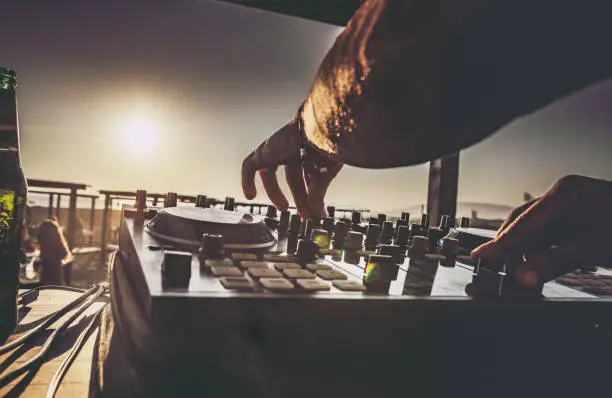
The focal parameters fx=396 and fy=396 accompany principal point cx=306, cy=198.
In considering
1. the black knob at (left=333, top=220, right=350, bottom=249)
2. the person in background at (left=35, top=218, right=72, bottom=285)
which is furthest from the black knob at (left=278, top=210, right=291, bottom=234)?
the person in background at (left=35, top=218, right=72, bottom=285)

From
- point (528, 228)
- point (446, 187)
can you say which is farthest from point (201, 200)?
point (446, 187)

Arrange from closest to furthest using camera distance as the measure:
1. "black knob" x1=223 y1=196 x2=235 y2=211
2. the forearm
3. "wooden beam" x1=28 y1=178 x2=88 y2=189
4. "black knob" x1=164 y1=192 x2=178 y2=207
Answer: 1. the forearm
2. "black knob" x1=164 y1=192 x2=178 y2=207
3. "black knob" x1=223 y1=196 x2=235 y2=211
4. "wooden beam" x1=28 y1=178 x2=88 y2=189

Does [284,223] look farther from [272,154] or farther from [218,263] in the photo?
[218,263]

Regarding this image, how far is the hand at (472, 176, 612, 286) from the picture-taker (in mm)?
690

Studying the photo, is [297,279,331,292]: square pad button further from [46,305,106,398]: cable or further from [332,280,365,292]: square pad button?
[46,305,106,398]: cable

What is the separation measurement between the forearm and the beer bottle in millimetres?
851

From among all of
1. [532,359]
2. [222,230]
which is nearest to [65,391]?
[222,230]

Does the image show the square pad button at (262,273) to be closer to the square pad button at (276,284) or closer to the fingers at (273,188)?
the square pad button at (276,284)

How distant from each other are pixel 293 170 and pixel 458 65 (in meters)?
1.04

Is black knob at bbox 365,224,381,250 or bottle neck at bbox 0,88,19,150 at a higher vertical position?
bottle neck at bbox 0,88,19,150

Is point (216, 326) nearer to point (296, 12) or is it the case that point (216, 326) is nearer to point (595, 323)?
point (595, 323)

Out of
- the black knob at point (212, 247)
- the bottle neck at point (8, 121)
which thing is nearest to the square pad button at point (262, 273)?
the black knob at point (212, 247)

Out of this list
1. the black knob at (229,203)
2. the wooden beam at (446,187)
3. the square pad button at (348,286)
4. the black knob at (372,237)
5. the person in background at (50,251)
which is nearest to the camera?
the square pad button at (348,286)

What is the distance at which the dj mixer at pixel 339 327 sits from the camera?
1.47 ft
